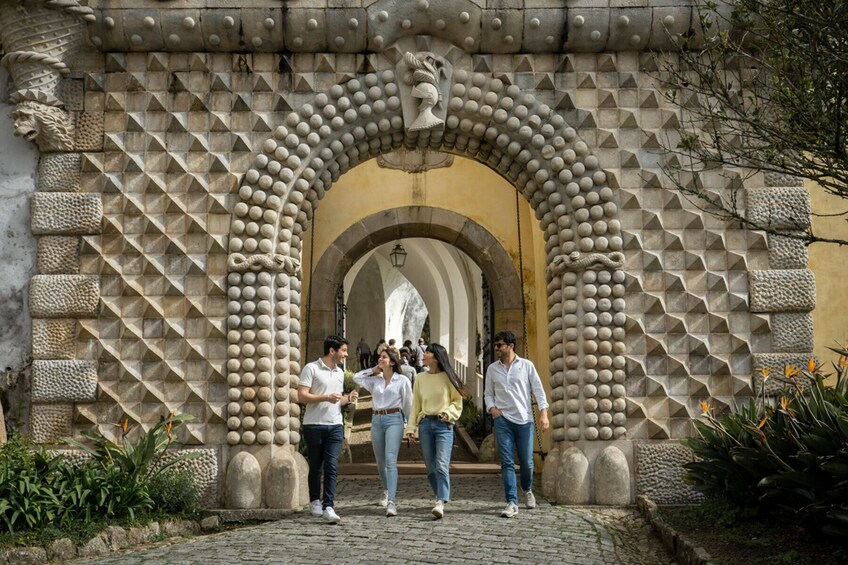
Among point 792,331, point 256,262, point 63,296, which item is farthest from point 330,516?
point 792,331

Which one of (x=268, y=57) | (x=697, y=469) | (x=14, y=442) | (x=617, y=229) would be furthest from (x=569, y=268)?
(x=14, y=442)

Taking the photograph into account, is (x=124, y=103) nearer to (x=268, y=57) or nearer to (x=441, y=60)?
(x=268, y=57)

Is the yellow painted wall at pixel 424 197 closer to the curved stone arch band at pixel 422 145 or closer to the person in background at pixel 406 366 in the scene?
the curved stone arch band at pixel 422 145

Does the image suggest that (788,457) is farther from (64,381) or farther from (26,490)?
(64,381)

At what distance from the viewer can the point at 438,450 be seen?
800 cm

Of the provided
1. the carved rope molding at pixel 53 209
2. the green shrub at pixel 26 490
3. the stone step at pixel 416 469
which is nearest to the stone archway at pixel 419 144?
the carved rope molding at pixel 53 209

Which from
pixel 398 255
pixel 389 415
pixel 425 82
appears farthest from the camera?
pixel 398 255

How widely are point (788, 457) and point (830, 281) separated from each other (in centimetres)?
361

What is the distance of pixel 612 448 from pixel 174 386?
11.9ft

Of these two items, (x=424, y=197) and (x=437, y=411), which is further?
(x=424, y=197)

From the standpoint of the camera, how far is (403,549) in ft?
21.9

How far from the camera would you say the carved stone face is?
854 centimetres

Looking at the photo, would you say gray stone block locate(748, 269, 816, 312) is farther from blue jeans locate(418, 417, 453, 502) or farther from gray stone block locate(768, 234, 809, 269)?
blue jeans locate(418, 417, 453, 502)

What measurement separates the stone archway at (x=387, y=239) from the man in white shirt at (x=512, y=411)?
186 inches
